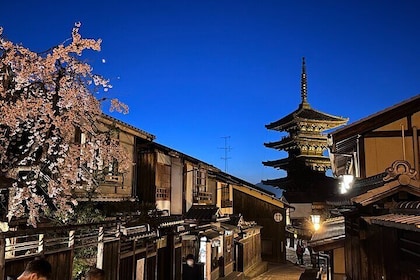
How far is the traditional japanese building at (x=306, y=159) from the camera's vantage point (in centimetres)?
4206

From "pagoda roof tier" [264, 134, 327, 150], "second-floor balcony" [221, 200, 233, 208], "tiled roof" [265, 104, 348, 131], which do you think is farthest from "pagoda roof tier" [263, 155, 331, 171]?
"second-floor balcony" [221, 200, 233, 208]

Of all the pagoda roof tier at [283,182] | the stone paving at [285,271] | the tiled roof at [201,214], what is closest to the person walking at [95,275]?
the tiled roof at [201,214]

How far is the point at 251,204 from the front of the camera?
3675 centimetres

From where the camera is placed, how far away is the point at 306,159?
4234cm

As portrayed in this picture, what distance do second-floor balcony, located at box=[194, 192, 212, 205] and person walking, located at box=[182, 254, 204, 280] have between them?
9655 millimetres

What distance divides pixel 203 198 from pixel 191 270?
37.4 ft

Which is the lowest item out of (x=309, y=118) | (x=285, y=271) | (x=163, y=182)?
(x=285, y=271)

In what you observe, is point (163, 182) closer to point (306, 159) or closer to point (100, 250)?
point (100, 250)

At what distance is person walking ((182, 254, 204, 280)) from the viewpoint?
1777cm

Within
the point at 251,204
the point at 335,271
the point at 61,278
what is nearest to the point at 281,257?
the point at 251,204

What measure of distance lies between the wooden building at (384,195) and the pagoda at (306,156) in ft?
79.8

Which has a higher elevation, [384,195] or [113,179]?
[113,179]

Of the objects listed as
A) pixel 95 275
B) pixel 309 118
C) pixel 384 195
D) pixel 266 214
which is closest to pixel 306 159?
pixel 309 118

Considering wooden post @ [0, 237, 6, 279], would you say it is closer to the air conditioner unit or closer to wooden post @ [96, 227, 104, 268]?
wooden post @ [96, 227, 104, 268]
